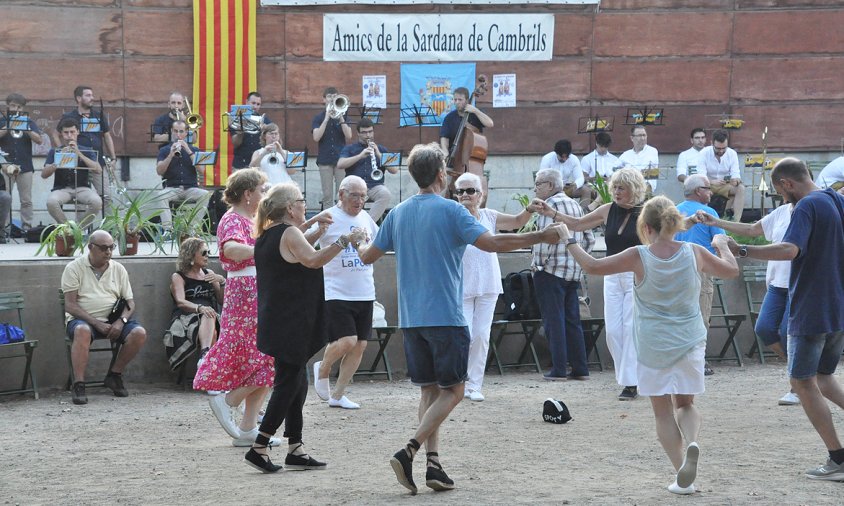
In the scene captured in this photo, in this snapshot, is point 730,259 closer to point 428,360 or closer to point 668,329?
point 668,329

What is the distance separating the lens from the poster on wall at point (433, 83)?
16.7 metres

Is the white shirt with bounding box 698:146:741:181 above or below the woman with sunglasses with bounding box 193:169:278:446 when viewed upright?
above

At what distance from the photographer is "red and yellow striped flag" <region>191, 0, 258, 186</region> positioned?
16172 mm

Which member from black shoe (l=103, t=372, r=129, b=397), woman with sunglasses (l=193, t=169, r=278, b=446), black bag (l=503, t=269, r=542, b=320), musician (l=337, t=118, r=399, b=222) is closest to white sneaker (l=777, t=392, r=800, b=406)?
black bag (l=503, t=269, r=542, b=320)

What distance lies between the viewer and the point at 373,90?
16.6 m

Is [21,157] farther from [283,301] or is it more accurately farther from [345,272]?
[283,301]

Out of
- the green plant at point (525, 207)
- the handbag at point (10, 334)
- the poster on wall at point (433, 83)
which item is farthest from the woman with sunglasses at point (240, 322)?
the poster on wall at point (433, 83)

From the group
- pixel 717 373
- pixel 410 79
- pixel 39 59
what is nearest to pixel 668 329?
pixel 717 373

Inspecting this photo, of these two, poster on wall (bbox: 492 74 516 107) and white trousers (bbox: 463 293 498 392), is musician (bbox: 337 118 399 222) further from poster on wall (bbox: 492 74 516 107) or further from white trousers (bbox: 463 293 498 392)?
white trousers (bbox: 463 293 498 392)

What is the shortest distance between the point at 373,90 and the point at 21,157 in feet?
16.1

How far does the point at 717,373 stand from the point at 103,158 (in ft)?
24.6

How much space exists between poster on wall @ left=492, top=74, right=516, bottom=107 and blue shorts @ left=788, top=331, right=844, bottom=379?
1081 centimetres

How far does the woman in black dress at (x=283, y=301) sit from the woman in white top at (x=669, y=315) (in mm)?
1503

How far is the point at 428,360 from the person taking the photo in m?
6.12
